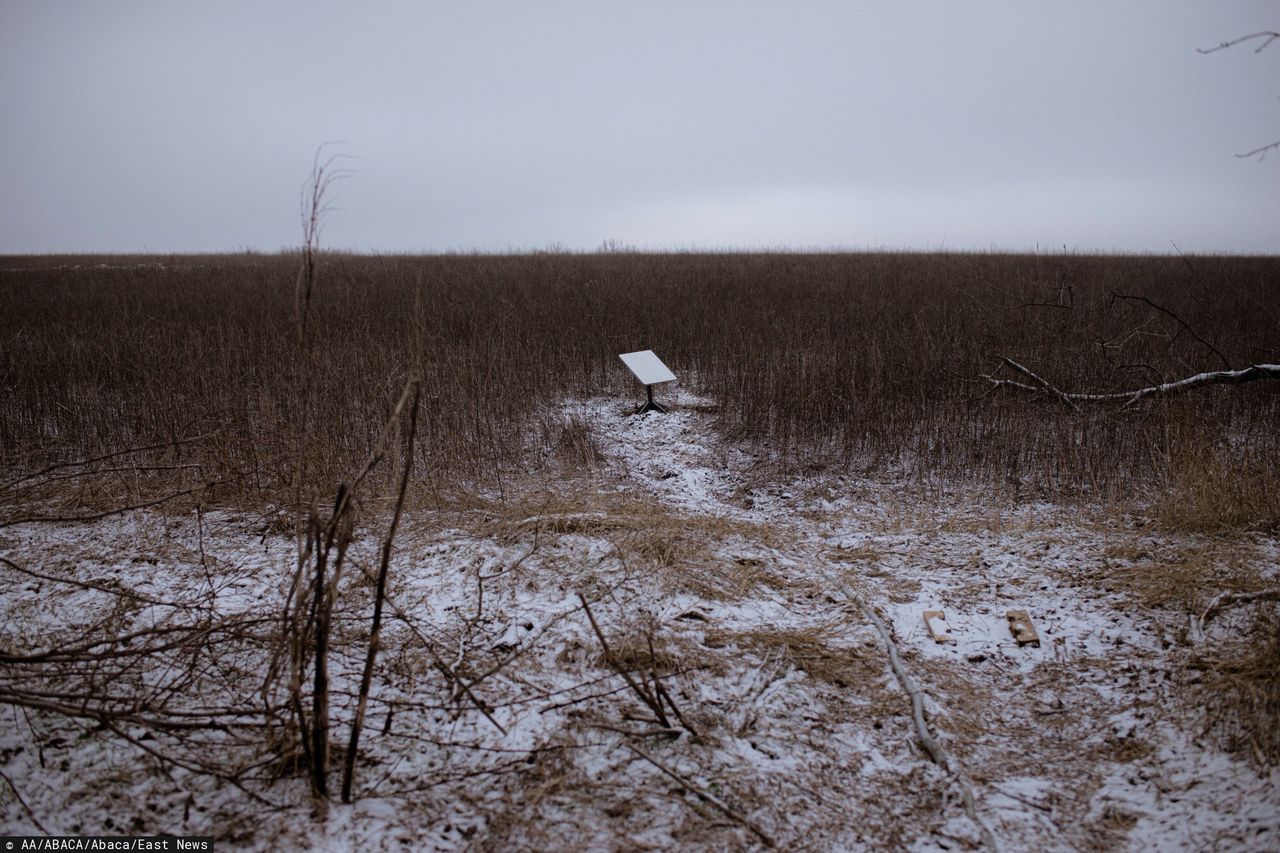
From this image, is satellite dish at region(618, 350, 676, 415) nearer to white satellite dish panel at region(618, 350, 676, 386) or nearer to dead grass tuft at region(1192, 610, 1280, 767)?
white satellite dish panel at region(618, 350, 676, 386)

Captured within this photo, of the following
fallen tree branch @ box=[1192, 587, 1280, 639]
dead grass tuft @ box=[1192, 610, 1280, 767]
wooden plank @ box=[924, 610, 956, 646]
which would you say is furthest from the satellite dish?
dead grass tuft @ box=[1192, 610, 1280, 767]

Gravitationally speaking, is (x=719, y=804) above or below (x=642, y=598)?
below

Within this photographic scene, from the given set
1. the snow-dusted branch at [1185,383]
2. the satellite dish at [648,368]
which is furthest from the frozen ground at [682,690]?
the satellite dish at [648,368]

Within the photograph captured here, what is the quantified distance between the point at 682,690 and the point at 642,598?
0.66m

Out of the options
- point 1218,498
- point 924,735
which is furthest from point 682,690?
point 1218,498

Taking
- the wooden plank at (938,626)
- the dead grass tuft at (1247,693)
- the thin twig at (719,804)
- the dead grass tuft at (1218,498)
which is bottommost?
the thin twig at (719,804)

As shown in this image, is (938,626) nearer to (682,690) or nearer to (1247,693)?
(1247,693)

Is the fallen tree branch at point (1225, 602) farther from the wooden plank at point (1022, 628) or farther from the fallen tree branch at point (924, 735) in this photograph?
the fallen tree branch at point (924, 735)

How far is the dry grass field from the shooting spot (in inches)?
78.2

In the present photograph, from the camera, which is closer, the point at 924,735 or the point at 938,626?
the point at 924,735

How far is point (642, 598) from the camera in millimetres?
3104

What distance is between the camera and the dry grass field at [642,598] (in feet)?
6.52

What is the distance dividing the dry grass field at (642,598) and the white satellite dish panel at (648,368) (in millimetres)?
555

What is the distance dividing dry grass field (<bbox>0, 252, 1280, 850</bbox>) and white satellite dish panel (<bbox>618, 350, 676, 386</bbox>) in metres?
0.56
